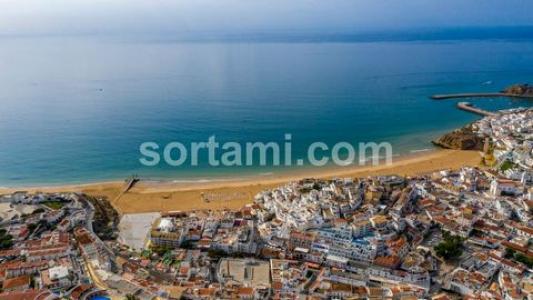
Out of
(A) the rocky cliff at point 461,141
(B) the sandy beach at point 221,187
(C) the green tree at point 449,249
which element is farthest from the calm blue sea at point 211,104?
(C) the green tree at point 449,249

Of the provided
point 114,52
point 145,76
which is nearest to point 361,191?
point 145,76

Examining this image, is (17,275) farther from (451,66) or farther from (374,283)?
(451,66)

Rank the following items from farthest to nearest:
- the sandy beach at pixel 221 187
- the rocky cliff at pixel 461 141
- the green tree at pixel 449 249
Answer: the rocky cliff at pixel 461 141 → the sandy beach at pixel 221 187 → the green tree at pixel 449 249

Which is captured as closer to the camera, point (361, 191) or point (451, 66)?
point (361, 191)

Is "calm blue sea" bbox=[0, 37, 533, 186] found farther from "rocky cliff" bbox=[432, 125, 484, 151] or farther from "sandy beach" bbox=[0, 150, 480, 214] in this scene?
"sandy beach" bbox=[0, 150, 480, 214]

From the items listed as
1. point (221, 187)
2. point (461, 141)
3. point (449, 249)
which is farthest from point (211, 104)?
point (449, 249)

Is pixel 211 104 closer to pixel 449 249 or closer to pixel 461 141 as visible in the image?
pixel 461 141

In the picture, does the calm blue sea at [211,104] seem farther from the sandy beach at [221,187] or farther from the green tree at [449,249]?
the green tree at [449,249]
